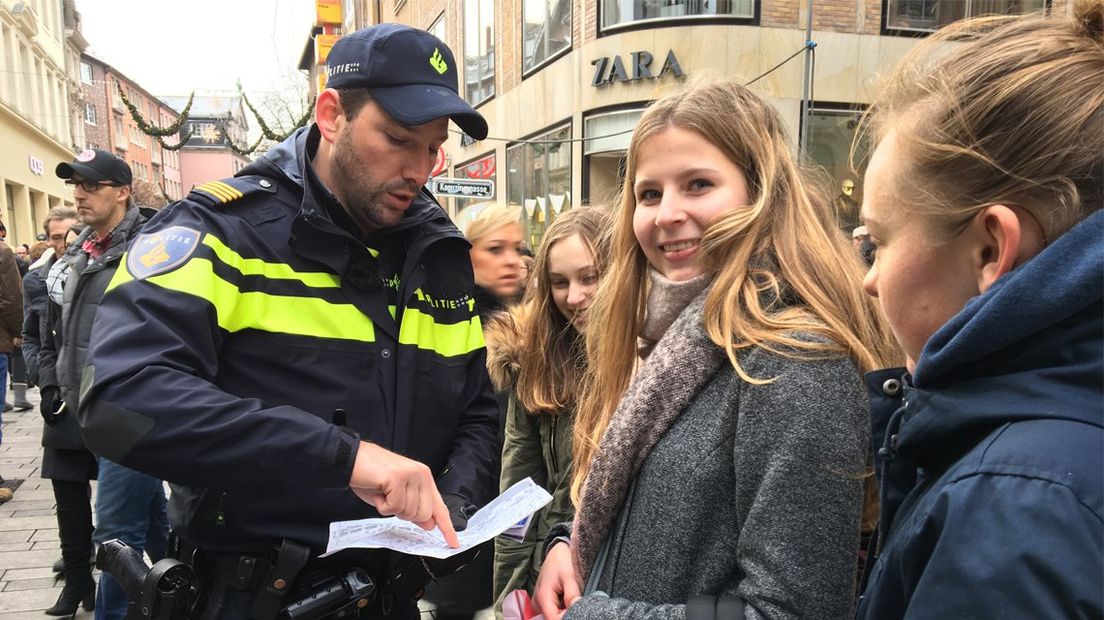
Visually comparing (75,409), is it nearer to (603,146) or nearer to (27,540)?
(27,540)

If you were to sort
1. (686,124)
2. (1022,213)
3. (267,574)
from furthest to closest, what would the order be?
(267,574)
(686,124)
(1022,213)

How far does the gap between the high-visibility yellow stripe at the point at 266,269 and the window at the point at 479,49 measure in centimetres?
1508

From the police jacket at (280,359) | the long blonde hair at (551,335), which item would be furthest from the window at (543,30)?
the police jacket at (280,359)

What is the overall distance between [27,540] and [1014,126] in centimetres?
562

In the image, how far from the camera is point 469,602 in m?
2.62

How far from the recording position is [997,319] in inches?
28.0

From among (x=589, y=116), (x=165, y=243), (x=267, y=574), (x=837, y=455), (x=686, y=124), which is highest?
→ (x=589, y=116)

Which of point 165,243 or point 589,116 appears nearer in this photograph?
point 165,243

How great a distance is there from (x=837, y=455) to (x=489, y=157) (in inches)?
644

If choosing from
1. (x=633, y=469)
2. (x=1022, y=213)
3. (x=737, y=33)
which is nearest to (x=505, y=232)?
(x=633, y=469)

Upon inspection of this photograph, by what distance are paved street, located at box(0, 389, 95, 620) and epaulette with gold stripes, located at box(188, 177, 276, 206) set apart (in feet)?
10.2

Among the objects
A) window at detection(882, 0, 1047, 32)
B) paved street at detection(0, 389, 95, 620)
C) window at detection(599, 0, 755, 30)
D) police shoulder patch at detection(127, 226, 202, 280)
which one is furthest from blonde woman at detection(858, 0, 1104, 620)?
window at detection(882, 0, 1047, 32)

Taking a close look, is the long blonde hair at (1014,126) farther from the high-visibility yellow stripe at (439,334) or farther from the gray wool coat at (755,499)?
the high-visibility yellow stripe at (439,334)

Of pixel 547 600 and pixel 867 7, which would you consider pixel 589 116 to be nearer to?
pixel 867 7
